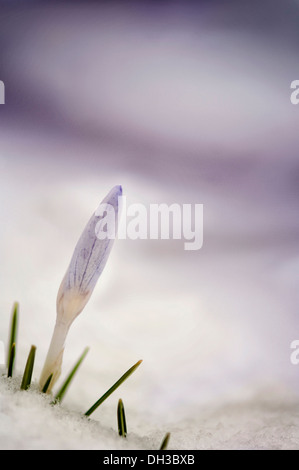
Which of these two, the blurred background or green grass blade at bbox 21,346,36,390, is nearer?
green grass blade at bbox 21,346,36,390

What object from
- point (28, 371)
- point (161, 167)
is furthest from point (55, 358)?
point (161, 167)

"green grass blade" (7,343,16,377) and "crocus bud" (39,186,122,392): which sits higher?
"crocus bud" (39,186,122,392)

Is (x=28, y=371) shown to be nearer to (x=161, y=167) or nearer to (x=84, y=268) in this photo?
(x=84, y=268)

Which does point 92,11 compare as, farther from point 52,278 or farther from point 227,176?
point 52,278

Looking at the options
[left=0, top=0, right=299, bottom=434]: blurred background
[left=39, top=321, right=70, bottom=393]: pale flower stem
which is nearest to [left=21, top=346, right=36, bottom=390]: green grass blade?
[left=39, top=321, right=70, bottom=393]: pale flower stem

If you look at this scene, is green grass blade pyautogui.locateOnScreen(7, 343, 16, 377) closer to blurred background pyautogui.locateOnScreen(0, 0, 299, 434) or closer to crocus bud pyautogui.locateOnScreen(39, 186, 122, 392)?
crocus bud pyautogui.locateOnScreen(39, 186, 122, 392)
